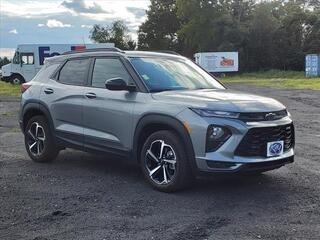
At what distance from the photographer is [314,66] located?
53.1 m

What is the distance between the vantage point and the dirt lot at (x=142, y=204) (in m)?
5.24

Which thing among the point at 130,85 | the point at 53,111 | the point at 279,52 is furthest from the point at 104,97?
the point at 279,52

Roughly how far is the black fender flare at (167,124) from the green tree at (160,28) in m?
81.7

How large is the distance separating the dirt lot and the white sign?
5296cm

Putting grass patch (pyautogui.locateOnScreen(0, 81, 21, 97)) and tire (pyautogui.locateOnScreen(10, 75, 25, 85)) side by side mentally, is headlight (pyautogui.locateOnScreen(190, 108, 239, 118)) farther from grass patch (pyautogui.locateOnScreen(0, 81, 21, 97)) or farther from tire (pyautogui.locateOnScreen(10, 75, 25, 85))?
tire (pyautogui.locateOnScreen(10, 75, 25, 85))

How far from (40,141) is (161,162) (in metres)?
2.80

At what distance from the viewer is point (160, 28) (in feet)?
294

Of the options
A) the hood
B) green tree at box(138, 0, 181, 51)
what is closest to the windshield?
the hood

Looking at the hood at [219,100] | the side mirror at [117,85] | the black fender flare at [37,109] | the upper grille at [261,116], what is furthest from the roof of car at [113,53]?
the upper grille at [261,116]

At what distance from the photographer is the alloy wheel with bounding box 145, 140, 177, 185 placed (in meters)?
6.57

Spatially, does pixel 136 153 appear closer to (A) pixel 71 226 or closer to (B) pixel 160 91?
(B) pixel 160 91

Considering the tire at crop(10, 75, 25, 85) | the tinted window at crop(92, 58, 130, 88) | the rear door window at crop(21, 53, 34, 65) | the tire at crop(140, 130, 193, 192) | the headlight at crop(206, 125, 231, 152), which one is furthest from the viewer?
the tire at crop(10, 75, 25, 85)

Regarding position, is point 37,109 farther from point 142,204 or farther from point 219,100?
point 219,100

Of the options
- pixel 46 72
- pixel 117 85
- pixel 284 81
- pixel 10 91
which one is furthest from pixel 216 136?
pixel 284 81
